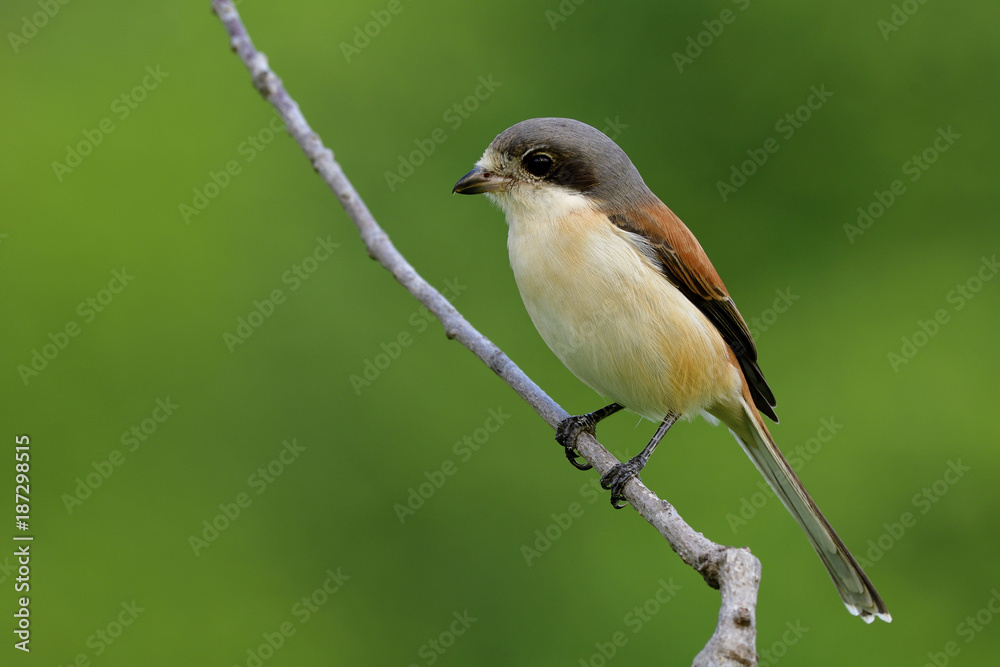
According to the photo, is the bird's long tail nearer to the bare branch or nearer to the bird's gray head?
the bare branch

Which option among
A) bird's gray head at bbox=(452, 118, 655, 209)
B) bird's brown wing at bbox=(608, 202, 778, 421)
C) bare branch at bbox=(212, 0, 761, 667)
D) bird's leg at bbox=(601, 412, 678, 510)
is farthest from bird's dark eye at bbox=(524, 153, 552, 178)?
bird's leg at bbox=(601, 412, 678, 510)

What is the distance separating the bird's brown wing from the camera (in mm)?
3396

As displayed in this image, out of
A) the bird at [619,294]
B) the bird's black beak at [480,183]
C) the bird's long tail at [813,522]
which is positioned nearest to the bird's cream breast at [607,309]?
the bird at [619,294]

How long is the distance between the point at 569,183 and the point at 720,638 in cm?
190

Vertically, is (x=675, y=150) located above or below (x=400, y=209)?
above

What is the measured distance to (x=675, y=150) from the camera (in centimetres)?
580

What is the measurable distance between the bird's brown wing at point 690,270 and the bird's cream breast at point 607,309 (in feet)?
0.24

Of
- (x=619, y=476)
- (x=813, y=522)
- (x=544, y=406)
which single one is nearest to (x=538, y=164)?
(x=544, y=406)

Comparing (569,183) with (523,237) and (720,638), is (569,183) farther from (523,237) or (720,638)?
(720,638)

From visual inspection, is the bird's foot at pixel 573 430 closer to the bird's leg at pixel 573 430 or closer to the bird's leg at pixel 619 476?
the bird's leg at pixel 573 430

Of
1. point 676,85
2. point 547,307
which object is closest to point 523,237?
point 547,307

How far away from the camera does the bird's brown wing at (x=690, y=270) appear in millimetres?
3396

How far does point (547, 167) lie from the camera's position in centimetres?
340

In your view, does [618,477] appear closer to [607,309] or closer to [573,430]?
[573,430]
